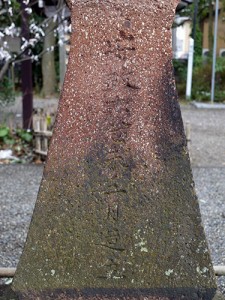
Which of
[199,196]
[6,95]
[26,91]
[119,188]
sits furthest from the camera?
[6,95]

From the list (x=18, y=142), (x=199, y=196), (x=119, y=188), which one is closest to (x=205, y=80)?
(x=18, y=142)

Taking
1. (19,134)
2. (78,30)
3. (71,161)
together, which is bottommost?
(19,134)

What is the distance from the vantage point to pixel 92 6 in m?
2.11

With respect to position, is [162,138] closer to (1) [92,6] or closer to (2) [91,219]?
(2) [91,219]

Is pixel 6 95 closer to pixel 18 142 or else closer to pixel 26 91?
pixel 26 91

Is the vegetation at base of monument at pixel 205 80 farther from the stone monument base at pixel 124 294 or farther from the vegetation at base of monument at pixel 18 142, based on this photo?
the stone monument base at pixel 124 294

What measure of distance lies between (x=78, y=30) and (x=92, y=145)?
1.66 ft

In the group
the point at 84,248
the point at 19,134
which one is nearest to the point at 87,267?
the point at 84,248

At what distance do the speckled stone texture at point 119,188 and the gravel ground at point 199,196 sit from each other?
4.43 feet

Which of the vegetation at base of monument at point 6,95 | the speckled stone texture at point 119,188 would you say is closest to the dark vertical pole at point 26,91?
the vegetation at base of monument at point 6,95

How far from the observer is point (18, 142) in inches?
310

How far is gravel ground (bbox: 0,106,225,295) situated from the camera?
13.8 feet

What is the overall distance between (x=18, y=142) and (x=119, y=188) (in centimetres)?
589

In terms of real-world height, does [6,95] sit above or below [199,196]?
above
